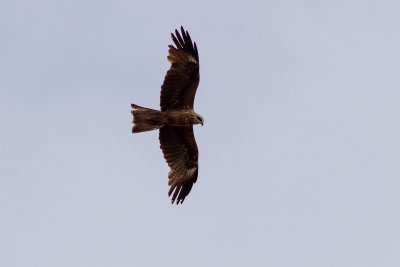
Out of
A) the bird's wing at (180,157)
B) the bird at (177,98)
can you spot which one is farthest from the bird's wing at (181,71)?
the bird's wing at (180,157)

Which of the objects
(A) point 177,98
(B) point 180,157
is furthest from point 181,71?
(B) point 180,157

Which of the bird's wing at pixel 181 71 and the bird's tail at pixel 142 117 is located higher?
the bird's wing at pixel 181 71

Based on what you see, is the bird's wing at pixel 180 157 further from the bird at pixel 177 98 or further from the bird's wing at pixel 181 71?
the bird's wing at pixel 181 71

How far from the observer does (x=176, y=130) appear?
21438 millimetres

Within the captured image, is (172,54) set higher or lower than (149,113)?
higher

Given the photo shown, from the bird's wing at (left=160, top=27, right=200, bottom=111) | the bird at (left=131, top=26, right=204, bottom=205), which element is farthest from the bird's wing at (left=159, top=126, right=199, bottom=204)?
the bird's wing at (left=160, top=27, right=200, bottom=111)

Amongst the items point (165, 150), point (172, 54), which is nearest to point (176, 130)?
point (165, 150)

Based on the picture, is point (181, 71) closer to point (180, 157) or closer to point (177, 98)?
point (177, 98)

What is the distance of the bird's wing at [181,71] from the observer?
20.6 meters

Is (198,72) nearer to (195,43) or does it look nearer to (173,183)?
(195,43)

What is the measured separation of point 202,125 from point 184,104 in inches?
26.2

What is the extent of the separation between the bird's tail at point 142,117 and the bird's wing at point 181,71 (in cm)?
34

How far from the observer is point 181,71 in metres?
20.6

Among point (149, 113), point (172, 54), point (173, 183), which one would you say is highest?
point (172, 54)
